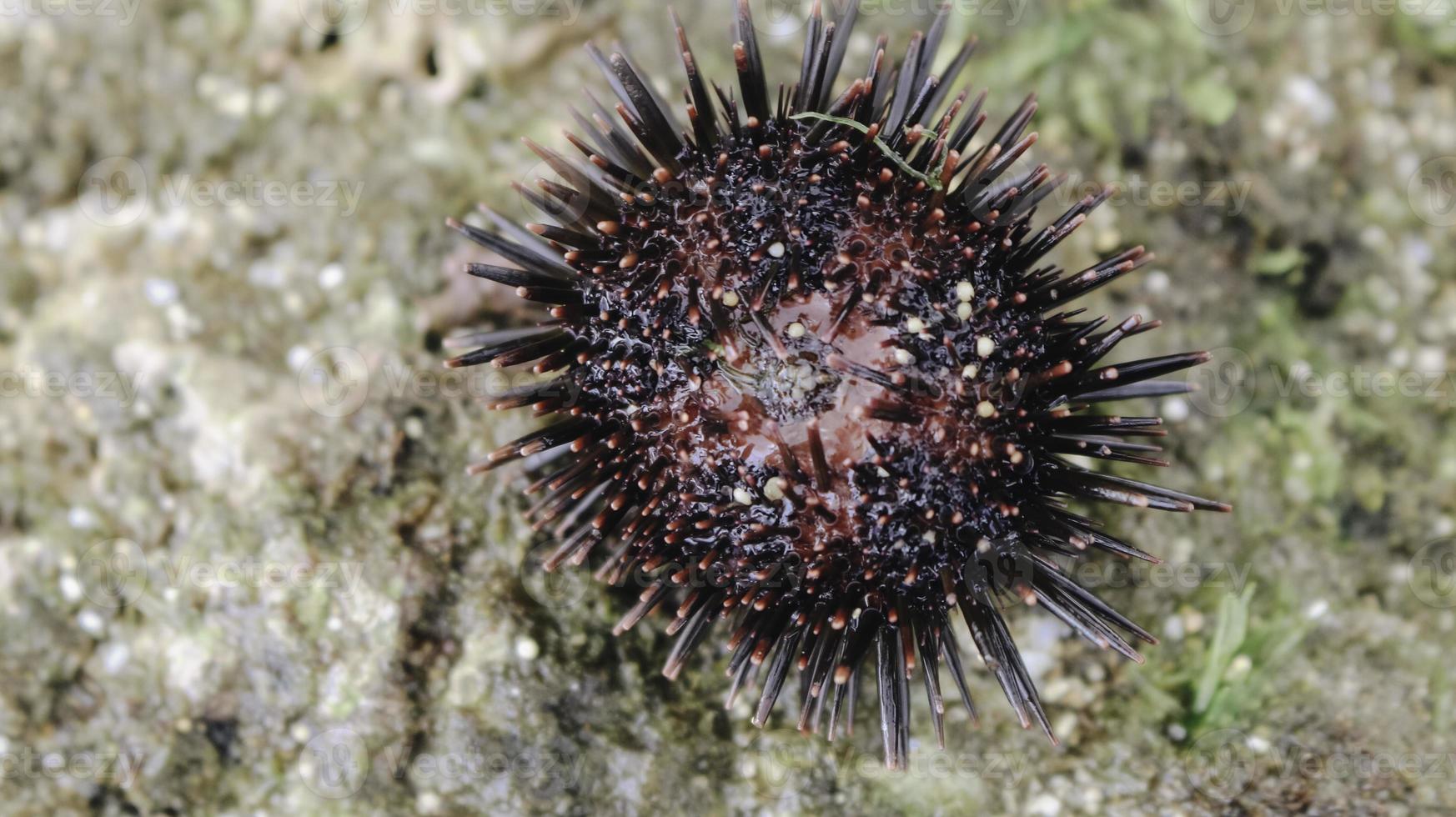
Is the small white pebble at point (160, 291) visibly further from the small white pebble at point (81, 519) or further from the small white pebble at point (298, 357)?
the small white pebble at point (81, 519)

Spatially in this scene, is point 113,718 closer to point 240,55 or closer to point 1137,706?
point 240,55

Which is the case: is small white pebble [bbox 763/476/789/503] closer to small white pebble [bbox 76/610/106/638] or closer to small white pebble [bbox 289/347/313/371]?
small white pebble [bbox 289/347/313/371]

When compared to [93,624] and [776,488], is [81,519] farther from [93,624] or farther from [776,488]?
[776,488]

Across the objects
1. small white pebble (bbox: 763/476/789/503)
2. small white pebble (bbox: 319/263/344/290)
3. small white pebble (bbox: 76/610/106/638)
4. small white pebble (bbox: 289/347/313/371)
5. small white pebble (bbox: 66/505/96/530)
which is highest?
small white pebble (bbox: 319/263/344/290)

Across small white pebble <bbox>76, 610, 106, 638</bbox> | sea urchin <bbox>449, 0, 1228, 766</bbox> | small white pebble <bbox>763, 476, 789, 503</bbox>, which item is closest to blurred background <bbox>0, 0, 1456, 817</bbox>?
small white pebble <bbox>76, 610, 106, 638</bbox>

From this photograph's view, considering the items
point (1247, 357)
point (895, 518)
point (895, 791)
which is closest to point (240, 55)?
point (895, 518)

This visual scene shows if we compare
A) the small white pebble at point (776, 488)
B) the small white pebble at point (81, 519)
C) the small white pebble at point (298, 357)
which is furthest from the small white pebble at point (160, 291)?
the small white pebble at point (776, 488)

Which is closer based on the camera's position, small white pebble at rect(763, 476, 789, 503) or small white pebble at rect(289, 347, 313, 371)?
small white pebble at rect(763, 476, 789, 503)

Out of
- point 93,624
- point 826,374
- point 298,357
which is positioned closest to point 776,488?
point 826,374

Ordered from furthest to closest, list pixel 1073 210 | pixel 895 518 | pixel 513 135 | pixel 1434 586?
pixel 513 135 → pixel 1434 586 → pixel 1073 210 → pixel 895 518
